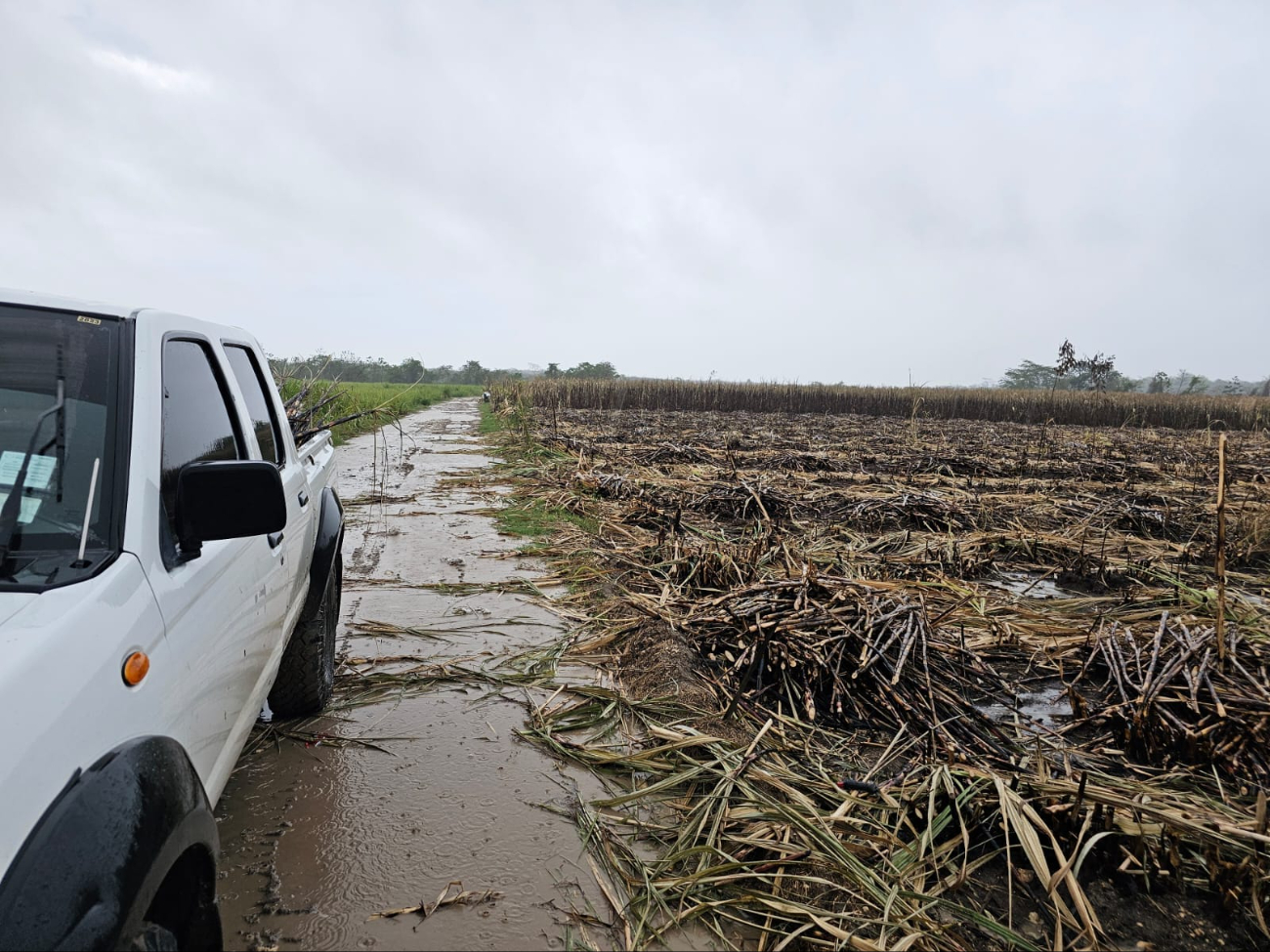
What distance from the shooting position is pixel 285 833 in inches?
103

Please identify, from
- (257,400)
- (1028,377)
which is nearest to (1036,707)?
(257,400)

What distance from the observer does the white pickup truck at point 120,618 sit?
111 centimetres

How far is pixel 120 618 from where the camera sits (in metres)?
1.39

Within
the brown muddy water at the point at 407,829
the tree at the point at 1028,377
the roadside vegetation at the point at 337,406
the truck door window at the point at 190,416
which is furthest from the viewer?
the tree at the point at 1028,377

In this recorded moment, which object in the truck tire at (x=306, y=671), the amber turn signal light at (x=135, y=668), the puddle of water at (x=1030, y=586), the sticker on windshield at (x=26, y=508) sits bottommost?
the puddle of water at (x=1030, y=586)

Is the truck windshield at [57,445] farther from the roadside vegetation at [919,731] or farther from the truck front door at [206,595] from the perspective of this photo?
the roadside vegetation at [919,731]

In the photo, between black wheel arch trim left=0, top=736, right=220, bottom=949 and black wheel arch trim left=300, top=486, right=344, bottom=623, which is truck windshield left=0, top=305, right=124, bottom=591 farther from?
black wheel arch trim left=300, top=486, right=344, bottom=623

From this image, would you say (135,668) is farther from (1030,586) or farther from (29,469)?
(1030,586)

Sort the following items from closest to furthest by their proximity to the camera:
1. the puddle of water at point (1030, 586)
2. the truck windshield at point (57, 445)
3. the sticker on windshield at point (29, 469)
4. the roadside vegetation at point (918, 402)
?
1. the truck windshield at point (57, 445)
2. the sticker on windshield at point (29, 469)
3. the puddle of water at point (1030, 586)
4. the roadside vegetation at point (918, 402)

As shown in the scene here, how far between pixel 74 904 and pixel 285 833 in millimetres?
1708

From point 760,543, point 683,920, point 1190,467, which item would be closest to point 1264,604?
point 760,543

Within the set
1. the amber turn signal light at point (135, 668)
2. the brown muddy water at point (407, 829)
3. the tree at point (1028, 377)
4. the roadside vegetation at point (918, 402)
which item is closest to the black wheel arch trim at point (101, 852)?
the amber turn signal light at point (135, 668)

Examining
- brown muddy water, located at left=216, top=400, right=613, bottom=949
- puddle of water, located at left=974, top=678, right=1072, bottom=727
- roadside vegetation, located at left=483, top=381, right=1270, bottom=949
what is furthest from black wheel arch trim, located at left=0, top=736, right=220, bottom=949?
puddle of water, located at left=974, top=678, right=1072, bottom=727

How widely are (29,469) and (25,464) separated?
2 centimetres
